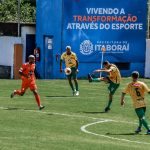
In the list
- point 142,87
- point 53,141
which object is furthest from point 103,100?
point 53,141

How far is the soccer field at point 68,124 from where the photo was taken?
17375 millimetres

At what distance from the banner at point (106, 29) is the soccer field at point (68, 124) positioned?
11.7 meters

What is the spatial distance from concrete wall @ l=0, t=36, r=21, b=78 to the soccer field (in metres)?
12.5

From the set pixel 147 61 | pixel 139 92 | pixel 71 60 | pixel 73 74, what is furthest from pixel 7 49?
pixel 139 92

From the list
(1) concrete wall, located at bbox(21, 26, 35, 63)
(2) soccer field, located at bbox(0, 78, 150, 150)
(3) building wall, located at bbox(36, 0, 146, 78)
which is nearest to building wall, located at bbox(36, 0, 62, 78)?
(3) building wall, located at bbox(36, 0, 146, 78)

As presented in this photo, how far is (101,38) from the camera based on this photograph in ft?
147

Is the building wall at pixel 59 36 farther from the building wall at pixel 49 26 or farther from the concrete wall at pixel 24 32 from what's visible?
the concrete wall at pixel 24 32

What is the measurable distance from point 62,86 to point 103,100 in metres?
7.67

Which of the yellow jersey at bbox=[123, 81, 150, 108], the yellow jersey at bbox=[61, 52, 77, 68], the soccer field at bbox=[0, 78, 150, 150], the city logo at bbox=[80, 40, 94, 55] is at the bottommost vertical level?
the soccer field at bbox=[0, 78, 150, 150]

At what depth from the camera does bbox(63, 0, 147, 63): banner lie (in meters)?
44.2

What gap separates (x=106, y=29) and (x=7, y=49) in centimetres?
635

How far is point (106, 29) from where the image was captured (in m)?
44.9

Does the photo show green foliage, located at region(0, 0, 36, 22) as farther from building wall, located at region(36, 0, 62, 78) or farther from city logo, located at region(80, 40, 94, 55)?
city logo, located at region(80, 40, 94, 55)

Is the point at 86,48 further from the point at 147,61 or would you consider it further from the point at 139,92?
the point at 139,92
